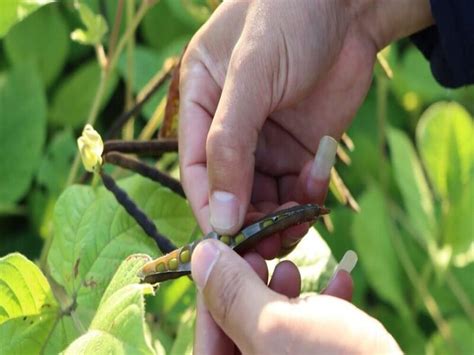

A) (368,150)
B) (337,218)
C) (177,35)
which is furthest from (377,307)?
(177,35)

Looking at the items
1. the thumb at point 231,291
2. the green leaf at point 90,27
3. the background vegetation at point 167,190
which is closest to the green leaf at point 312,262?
the background vegetation at point 167,190

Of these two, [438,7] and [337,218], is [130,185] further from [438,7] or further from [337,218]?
[337,218]

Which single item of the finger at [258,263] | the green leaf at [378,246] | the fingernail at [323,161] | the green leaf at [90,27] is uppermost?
the green leaf at [90,27]

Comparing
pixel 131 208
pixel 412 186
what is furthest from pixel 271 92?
pixel 412 186

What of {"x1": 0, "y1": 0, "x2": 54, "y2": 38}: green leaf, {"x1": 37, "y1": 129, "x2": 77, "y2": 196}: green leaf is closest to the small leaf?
{"x1": 0, "y1": 0, "x2": 54, "y2": 38}: green leaf

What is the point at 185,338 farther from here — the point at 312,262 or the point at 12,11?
the point at 12,11

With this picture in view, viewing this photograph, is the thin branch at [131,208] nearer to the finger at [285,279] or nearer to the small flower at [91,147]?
the small flower at [91,147]
